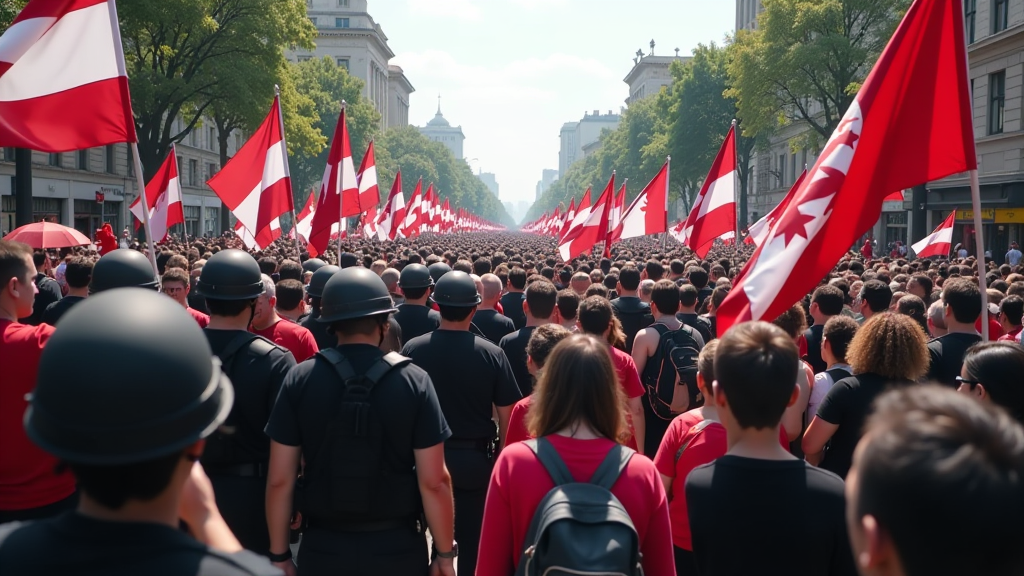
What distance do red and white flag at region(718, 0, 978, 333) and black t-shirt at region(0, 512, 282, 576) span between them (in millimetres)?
3585

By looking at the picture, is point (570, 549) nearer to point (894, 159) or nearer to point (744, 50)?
point (894, 159)

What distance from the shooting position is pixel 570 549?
2.70 meters

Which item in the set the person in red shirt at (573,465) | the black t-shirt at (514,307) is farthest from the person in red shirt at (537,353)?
the black t-shirt at (514,307)

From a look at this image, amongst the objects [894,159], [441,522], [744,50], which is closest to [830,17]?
[744,50]

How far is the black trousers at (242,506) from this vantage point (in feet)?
13.8

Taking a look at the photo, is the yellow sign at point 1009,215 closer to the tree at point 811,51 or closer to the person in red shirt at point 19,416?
the tree at point 811,51

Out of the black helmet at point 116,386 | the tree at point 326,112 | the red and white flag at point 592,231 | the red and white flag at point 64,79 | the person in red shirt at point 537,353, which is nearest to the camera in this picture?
the black helmet at point 116,386

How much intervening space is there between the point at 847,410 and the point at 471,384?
1.94 meters

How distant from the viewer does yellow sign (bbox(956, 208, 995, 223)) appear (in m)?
32.9

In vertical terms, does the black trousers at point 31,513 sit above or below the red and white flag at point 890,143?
below

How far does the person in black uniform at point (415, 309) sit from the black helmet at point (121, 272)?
212 cm

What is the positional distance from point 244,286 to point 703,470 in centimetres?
246

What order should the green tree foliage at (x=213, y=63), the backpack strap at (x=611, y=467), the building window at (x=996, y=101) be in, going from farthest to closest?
1. the building window at (x=996, y=101)
2. the green tree foliage at (x=213, y=63)
3. the backpack strap at (x=611, y=467)

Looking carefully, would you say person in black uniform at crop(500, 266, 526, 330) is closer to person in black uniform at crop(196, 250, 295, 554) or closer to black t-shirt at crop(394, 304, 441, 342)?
black t-shirt at crop(394, 304, 441, 342)
